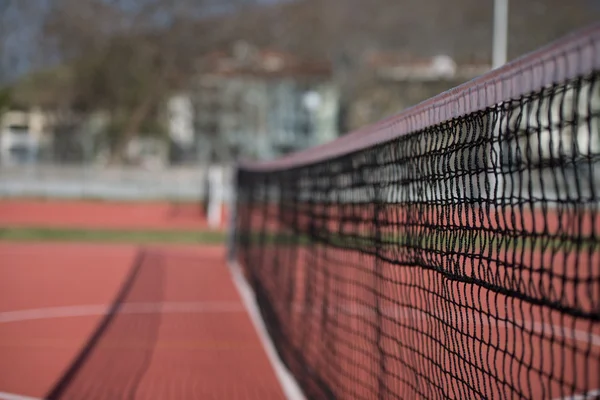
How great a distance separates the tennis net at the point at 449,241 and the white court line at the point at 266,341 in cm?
7

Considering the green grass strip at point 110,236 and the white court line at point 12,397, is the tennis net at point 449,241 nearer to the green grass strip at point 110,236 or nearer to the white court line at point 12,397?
the white court line at point 12,397

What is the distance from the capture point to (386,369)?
13.2 feet

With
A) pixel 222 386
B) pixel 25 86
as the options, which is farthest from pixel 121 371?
pixel 25 86

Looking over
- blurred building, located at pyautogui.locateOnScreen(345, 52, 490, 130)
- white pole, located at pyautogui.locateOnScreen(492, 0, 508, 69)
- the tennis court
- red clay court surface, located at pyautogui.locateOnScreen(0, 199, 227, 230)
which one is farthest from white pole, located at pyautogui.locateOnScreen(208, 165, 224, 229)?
blurred building, located at pyautogui.locateOnScreen(345, 52, 490, 130)

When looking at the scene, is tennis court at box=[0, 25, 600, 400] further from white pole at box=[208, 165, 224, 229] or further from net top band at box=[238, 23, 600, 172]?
white pole at box=[208, 165, 224, 229]

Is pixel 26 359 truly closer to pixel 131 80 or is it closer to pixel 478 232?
pixel 478 232

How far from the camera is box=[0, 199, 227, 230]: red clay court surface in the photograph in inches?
826

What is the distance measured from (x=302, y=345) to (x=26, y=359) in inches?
77.2

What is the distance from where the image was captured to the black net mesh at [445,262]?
229 cm

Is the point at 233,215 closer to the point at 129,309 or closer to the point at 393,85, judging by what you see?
the point at 129,309

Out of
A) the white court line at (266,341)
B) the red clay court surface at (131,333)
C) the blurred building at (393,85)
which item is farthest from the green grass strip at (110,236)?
the blurred building at (393,85)

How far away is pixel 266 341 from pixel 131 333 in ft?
3.82

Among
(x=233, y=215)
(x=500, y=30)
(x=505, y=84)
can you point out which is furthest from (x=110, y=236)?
(x=505, y=84)

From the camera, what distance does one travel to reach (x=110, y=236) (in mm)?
17531
